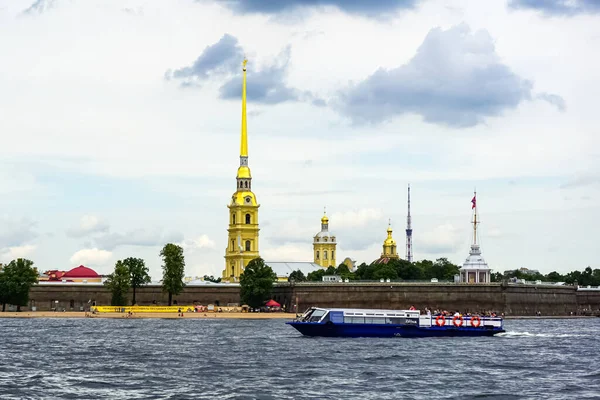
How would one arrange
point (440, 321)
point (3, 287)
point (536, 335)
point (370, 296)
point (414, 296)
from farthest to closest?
point (370, 296) < point (414, 296) < point (3, 287) < point (536, 335) < point (440, 321)

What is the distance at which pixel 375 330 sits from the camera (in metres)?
96.8

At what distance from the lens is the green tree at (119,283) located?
15100cm

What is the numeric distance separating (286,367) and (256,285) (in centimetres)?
9387

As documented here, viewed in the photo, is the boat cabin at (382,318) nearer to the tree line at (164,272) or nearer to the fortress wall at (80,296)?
the tree line at (164,272)

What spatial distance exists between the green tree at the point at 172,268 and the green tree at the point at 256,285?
32.1 feet

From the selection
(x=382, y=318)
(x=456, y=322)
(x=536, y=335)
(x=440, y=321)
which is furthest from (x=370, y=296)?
(x=382, y=318)

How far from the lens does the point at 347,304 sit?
539ft

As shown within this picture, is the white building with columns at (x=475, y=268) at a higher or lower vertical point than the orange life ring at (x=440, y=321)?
higher

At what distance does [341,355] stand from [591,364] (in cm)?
1598

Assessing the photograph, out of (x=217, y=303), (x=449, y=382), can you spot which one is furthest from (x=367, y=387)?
(x=217, y=303)

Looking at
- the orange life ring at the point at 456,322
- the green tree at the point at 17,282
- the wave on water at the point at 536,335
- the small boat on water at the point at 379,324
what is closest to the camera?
the small boat on water at the point at 379,324

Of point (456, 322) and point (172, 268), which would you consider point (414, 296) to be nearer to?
point (172, 268)

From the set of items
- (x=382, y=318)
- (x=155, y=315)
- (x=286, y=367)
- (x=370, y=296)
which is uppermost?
(x=370, y=296)

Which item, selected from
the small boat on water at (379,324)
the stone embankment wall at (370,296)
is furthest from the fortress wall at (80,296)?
the small boat on water at (379,324)
